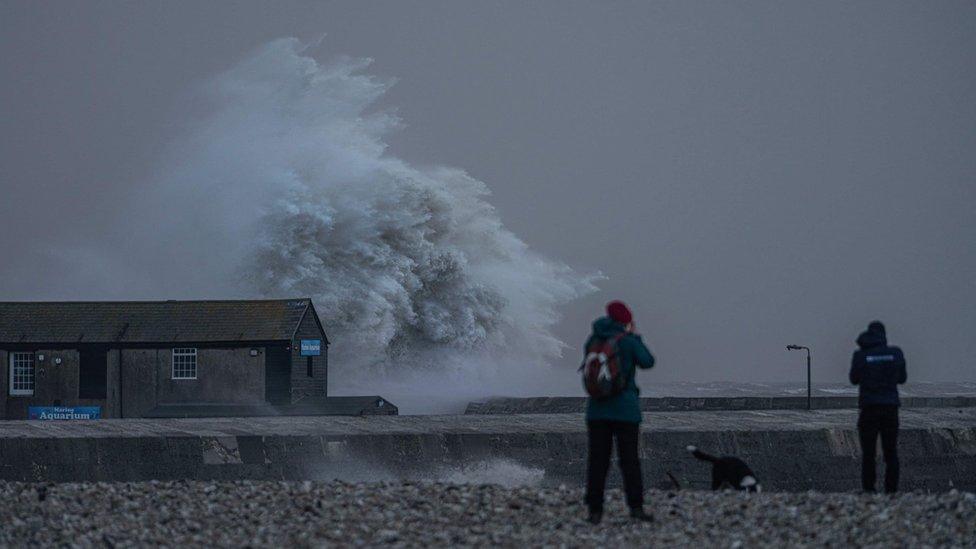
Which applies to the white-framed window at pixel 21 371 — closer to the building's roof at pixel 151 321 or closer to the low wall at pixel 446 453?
the building's roof at pixel 151 321

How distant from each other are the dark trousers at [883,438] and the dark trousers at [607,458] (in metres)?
3.21

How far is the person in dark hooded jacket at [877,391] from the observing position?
1343 centimetres

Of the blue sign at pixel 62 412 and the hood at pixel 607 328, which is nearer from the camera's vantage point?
the hood at pixel 607 328

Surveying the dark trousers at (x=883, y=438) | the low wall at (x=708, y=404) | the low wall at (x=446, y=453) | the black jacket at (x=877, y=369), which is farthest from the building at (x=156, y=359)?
the black jacket at (x=877, y=369)

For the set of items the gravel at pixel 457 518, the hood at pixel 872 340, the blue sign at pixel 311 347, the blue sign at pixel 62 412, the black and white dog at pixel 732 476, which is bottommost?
the gravel at pixel 457 518

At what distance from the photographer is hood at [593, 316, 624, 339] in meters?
11.0

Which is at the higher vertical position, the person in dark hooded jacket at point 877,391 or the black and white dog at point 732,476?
the person in dark hooded jacket at point 877,391

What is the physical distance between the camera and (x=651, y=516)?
37.2 ft

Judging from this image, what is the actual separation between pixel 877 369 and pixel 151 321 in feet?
104

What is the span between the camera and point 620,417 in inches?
433

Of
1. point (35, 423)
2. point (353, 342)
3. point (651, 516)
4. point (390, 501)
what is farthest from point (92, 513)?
point (353, 342)

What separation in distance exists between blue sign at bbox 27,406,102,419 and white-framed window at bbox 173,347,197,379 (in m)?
2.24

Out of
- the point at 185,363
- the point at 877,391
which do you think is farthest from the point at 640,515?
the point at 185,363

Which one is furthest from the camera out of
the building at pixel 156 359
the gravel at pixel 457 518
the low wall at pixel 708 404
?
the building at pixel 156 359
